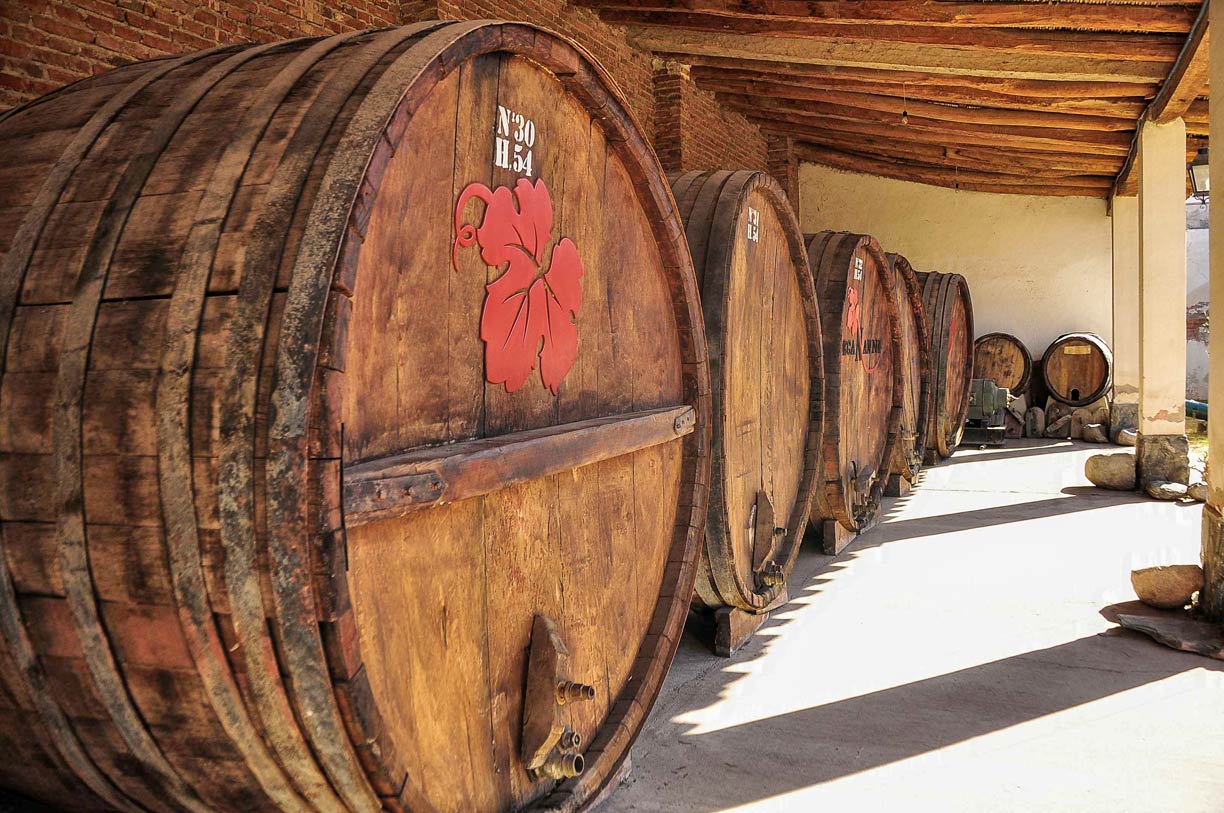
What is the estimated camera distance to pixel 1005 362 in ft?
42.8

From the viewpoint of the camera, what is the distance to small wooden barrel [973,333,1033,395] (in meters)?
12.9

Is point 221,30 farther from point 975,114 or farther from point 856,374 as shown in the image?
point 975,114

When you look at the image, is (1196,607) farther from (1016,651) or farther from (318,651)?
(318,651)

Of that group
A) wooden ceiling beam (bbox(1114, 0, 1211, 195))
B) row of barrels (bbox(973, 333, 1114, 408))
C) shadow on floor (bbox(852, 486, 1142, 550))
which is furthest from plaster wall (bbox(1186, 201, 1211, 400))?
shadow on floor (bbox(852, 486, 1142, 550))

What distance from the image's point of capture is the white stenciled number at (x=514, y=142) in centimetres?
179

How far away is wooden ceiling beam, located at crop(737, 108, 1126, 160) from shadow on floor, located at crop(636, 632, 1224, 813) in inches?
315

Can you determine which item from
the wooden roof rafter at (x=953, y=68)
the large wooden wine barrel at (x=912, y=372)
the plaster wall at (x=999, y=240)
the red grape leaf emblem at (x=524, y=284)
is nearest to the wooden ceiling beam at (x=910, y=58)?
the wooden roof rafter at (x=953, y=68)

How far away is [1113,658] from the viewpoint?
12.2ft

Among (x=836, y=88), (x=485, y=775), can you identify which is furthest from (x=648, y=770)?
(x=836, y=88)

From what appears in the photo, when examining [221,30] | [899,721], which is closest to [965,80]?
[221,30]

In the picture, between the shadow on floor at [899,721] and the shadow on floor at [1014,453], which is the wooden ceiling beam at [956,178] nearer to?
the shadow on floor at [1014,453]

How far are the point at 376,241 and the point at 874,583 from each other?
3905 mm

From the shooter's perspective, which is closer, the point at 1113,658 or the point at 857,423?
the point at 1113,658

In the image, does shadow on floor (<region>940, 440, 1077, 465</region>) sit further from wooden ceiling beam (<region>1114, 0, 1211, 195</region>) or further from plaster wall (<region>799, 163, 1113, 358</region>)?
wooden ceiling beam (<region>1114, 0, 1211, 195</region>)
